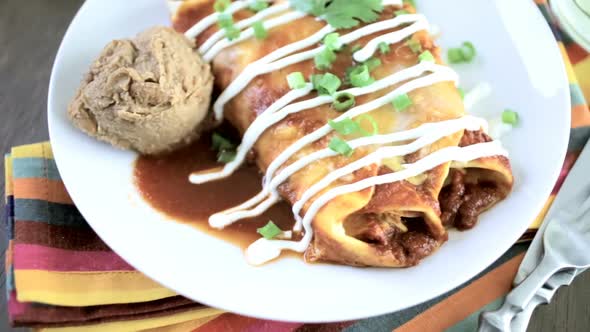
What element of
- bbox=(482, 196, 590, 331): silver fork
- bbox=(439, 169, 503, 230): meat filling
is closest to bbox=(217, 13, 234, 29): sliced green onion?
bbox=(439, 169, 503, 230): meat filling

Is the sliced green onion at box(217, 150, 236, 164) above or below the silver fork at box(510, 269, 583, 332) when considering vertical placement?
above

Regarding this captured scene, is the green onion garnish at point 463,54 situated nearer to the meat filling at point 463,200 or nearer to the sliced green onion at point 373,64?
the sliced green onion at point 373,64

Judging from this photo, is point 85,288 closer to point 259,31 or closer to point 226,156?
point 226,156

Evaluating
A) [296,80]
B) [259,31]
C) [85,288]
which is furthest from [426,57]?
[85,288]

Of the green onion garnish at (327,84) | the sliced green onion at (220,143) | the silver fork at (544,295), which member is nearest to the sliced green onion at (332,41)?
the green onion garnish at (327,84)

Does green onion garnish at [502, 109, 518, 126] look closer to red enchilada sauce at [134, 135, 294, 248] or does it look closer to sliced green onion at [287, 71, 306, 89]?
sliced green onion at [287, 71, 306, 89]
